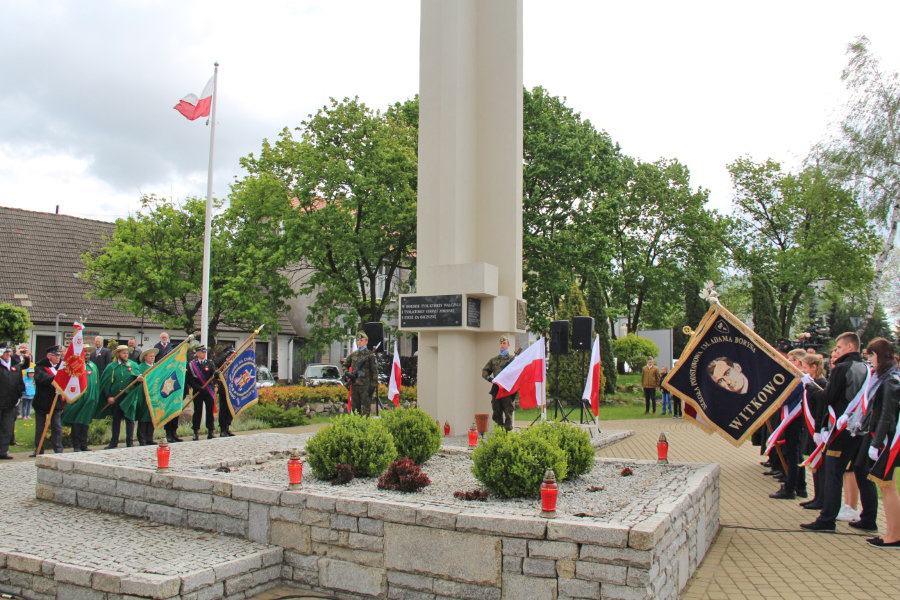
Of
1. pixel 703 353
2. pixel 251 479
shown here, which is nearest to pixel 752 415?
pixel 703 353

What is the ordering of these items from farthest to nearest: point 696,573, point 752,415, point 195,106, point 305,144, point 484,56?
point 305,144, point 195,106, point 484,56, point 752,415, point 696,573

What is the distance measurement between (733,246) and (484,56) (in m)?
31.1

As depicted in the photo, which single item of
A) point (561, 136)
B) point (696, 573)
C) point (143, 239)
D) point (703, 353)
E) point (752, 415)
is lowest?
point (696, 573)

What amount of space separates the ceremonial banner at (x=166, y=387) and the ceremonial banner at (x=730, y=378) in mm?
8417

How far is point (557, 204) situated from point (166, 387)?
61.3ft

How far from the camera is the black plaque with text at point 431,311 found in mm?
14250

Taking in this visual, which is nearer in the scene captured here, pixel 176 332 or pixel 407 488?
pixel 407 488

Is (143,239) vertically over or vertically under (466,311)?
over

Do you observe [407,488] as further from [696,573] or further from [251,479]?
[696,573]

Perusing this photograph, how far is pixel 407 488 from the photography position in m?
6.98

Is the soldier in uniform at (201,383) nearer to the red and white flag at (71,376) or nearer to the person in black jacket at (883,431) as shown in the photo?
the red and white flag at (71,376)

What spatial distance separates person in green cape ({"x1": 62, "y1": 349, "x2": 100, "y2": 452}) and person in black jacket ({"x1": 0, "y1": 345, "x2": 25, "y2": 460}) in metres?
1.01

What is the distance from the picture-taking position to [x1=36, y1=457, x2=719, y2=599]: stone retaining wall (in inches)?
196

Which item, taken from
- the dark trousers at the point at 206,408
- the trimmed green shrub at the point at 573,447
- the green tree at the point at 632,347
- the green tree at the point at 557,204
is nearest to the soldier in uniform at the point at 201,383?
the dark trousers at the point at 206,408
